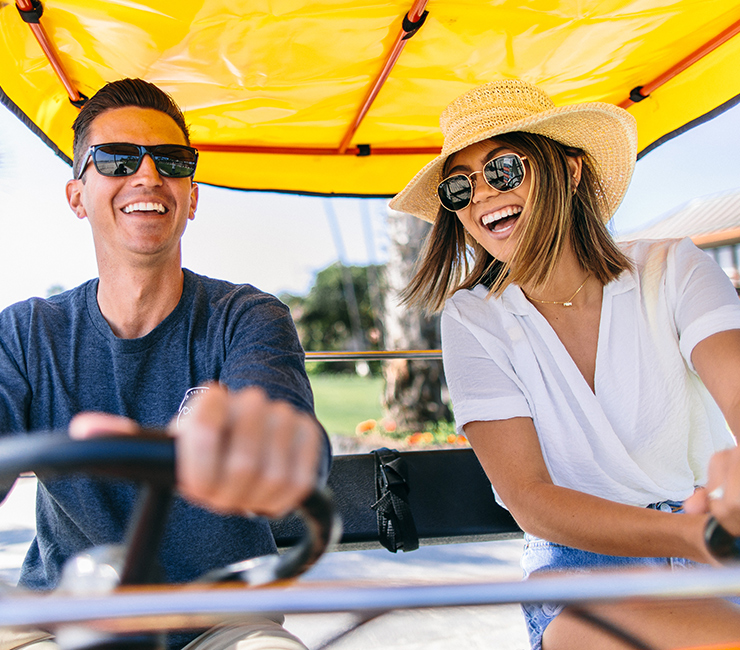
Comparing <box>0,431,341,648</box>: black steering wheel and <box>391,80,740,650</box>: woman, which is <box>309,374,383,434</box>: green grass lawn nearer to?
Result: <box>391,80,740,650</box>: woman

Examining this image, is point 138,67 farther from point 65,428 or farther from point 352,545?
point 352,545

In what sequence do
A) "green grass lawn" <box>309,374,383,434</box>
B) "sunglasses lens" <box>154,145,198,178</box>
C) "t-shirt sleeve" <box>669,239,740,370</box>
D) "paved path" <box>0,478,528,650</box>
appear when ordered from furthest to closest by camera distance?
"green grass lawn" <box>309,374,383,434</box> < "paved path" <box>0,478,528,650</box> < "sunglasses lens" <box>154,145,198,178</box> < "t-shirt sleeve" <box>669,239,740,370</box>

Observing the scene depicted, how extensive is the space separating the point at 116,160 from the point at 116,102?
19cm

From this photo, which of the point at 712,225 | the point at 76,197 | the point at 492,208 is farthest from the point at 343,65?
the point at 712,225

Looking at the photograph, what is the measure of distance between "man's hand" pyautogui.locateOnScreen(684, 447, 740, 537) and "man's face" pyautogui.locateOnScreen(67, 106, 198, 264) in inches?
49.3

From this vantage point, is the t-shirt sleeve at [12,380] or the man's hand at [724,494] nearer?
the man's hand at [724,494]

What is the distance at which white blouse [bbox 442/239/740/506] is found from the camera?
4.95 ft

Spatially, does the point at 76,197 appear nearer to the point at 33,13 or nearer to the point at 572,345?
the point at 33,13

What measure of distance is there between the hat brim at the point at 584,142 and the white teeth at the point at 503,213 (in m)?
0.20

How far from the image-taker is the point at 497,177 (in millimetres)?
1718

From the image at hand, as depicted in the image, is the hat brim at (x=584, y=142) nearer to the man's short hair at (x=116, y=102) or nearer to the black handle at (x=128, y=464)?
the man's short hair at (x=116, y=102)

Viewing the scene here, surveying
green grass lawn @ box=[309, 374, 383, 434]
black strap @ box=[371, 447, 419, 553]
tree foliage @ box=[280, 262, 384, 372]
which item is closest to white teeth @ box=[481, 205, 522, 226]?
black strap @ box=[371, 447, 419, 553]

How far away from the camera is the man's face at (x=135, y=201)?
5.04ft

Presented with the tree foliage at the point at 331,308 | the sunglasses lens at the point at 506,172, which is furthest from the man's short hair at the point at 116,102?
the tree foliage at the point at 331,308
